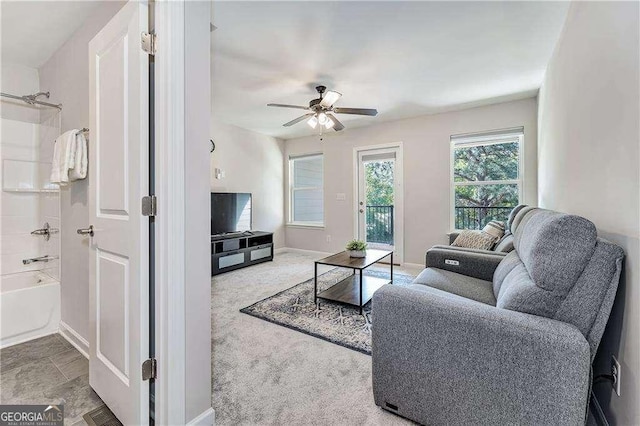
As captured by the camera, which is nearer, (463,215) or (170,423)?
(170,423)

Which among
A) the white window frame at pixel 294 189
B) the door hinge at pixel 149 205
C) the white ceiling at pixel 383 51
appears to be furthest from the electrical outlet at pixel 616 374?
the white window frame at pixel 294 189

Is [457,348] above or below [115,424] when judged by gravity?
above

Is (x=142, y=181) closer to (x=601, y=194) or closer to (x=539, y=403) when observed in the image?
(x=539, y=403)

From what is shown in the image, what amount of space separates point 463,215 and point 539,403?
3421 millimetres

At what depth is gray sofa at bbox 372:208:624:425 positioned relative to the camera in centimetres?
96

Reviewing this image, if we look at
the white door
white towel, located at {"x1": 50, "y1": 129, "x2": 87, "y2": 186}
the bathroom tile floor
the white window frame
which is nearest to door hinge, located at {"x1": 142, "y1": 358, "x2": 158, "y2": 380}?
the white door

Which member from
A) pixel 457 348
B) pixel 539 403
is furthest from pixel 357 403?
pixel 539 403

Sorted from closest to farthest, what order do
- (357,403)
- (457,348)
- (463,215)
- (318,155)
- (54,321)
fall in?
1. (457,348)
2. (357,403)
3. (54,321)
4. (463,215)
5. (318,155)

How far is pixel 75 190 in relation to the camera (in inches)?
78.3

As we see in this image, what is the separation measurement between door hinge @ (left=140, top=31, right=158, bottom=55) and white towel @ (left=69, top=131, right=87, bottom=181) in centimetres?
105

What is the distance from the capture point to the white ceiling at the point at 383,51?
193 cm

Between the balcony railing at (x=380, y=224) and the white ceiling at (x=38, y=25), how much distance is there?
416cm

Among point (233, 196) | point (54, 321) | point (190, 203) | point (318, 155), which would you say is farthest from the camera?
point (318, 155)

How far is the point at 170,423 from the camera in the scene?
1163 millimetres
